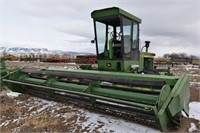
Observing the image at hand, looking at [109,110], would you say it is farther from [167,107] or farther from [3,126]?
[3,126]

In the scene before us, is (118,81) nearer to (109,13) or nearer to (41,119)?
(41,119)

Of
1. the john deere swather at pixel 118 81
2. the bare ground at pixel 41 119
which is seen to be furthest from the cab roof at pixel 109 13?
the bare ground at pixel 41 119

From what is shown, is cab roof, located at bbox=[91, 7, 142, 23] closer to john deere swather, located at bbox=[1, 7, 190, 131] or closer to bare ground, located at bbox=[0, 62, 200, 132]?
john deere swather, located at bbox=[1, 7, 190, 131]

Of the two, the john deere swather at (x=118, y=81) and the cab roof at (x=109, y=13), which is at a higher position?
the cab roof at (x=109, y=13)

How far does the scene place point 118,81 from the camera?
3.75 m

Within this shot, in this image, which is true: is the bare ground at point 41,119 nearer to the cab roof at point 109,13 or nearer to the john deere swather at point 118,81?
the john deere swather at point 118,81

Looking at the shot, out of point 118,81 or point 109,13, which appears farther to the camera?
point 109,13

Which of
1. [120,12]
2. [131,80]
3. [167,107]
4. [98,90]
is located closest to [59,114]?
[98,90]


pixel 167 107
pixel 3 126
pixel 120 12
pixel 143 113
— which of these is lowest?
pixel 3 126

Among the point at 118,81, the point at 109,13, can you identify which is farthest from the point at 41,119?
the point at 109,13

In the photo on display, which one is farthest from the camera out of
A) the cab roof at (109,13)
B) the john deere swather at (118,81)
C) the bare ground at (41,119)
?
the cab roof at (109,13)

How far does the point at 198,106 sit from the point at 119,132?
2.92 meters

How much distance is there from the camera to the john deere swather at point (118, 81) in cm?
305

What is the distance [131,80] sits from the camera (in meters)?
3.59
